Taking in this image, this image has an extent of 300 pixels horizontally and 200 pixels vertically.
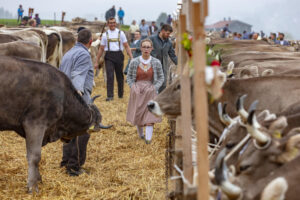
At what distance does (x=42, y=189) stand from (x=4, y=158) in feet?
5.44

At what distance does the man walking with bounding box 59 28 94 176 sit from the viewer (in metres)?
6.93

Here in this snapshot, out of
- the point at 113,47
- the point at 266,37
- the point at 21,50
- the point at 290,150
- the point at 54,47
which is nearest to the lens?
the point at 290,150

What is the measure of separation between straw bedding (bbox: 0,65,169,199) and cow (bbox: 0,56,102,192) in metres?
0.37

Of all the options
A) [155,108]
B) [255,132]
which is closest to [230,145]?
[255,132]

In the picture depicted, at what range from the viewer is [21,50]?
36.8 feet

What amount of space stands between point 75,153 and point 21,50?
16.4 feet

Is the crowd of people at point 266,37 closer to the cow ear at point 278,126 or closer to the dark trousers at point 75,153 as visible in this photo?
the dark trousers at point 75,153

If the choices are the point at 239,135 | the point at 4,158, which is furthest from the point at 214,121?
the point at 4,158

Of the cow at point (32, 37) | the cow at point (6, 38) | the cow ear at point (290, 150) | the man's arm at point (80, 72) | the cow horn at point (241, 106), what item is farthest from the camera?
the cow at point (32, 37)

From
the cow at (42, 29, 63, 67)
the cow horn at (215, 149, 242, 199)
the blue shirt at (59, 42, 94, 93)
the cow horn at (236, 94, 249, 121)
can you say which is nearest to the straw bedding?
the blue shirt at (59, 42, 94, 93)

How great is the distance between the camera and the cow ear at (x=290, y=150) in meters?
3.22

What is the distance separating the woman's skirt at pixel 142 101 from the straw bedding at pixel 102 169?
45 centimetres

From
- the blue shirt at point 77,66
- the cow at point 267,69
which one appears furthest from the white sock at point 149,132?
the blue shirt at point 77,66

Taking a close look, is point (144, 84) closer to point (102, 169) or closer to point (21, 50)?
point (102, 169)
